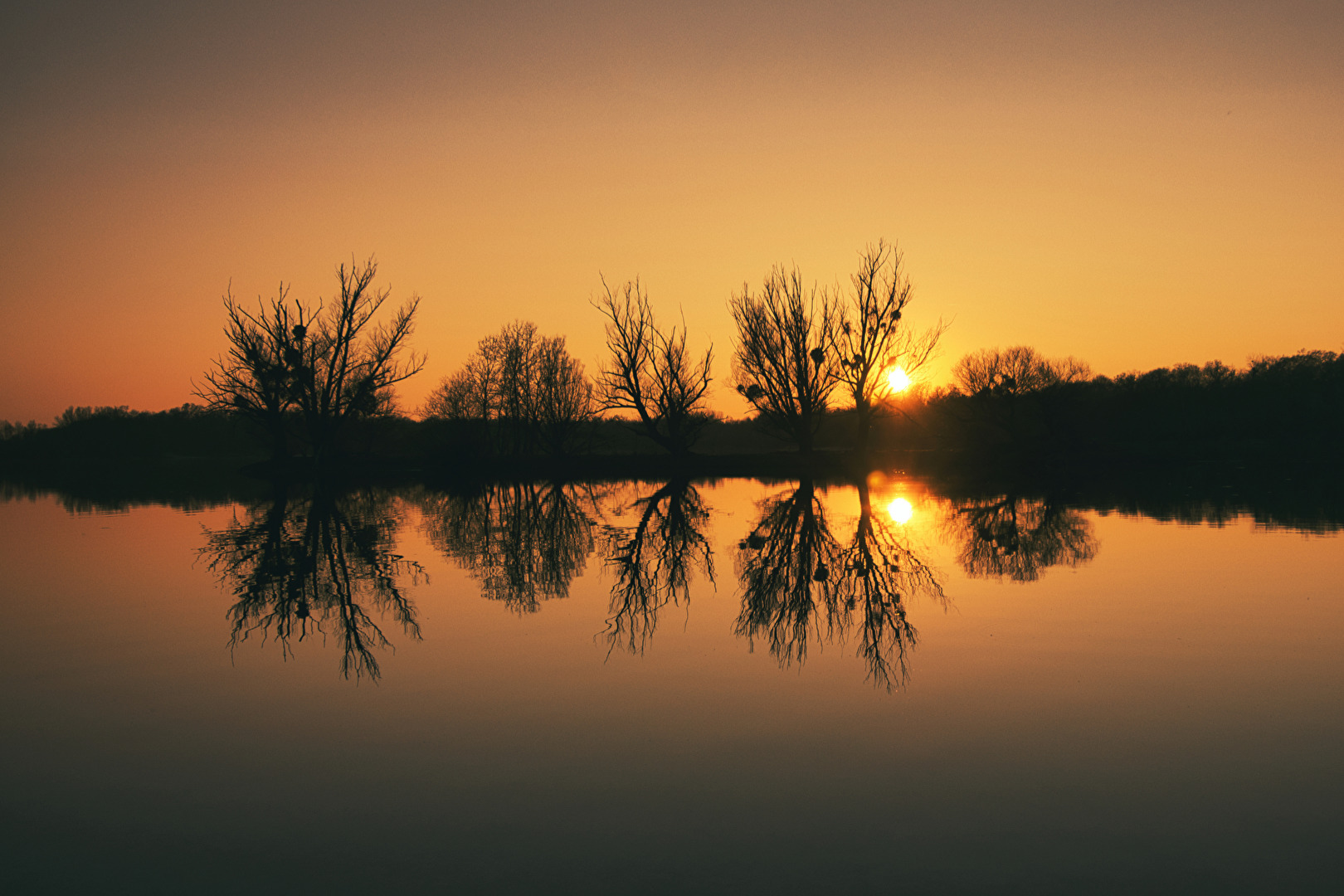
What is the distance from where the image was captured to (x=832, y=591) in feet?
30.5

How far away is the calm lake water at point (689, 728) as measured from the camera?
3428 mm

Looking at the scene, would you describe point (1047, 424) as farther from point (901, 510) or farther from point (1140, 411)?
point (901, 510)

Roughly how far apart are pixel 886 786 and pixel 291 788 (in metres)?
2.96

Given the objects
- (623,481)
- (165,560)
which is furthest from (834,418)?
(165,560)

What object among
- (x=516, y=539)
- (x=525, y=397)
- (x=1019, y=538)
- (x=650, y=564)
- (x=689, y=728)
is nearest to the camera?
(x=689, y=728)

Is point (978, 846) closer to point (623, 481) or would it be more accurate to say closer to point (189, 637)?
point (189, 637)

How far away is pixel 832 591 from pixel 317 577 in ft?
22.1

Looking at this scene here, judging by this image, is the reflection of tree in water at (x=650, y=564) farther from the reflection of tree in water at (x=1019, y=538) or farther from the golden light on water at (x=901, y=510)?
the golden light on water at (x=901, y=510)

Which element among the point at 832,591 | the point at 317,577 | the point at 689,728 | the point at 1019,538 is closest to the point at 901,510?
the point at 1019,538

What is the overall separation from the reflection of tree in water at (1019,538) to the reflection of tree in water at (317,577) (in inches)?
283

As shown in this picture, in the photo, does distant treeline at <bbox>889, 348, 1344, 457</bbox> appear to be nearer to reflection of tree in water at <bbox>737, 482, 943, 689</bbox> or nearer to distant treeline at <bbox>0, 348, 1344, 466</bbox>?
distant treeline at <bbox>0, 348, 1344, 466</bbox>

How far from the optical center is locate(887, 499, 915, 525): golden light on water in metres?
17.9

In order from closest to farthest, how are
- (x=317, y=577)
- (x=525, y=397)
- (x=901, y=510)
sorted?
1. (x=317, y=577)
2. (x=901, y=510)
3. (x=525, y=397)

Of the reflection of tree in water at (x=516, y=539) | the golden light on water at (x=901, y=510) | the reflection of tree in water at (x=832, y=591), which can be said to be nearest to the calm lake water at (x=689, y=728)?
the reflection of tree in water at (x=832, y=591)
